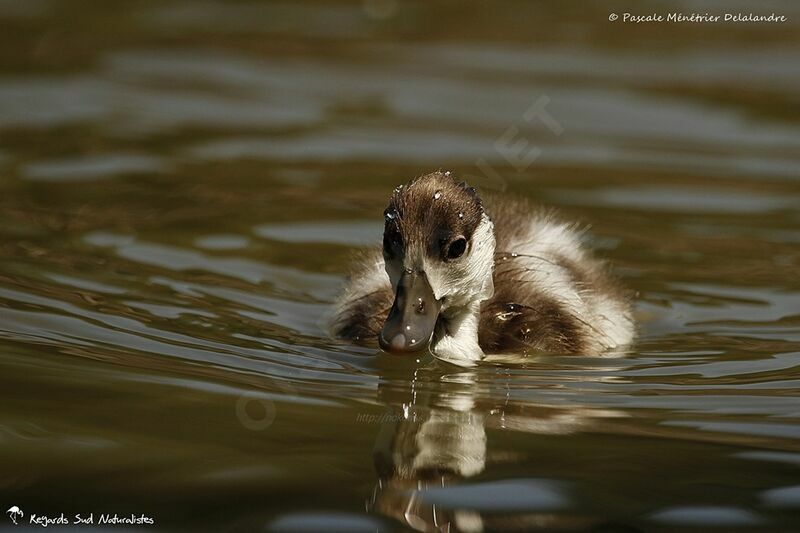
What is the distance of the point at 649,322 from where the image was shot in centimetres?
613

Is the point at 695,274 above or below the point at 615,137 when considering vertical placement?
below

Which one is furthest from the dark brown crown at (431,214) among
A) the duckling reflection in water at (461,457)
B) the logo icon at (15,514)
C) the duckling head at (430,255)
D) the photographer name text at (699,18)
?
the photographer name text at (699,18)

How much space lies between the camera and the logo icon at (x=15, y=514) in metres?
3.51

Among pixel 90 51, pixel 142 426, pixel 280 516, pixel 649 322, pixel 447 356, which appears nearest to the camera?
pixel 280 516

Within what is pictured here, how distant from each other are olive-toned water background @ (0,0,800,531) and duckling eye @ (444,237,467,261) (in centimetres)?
44

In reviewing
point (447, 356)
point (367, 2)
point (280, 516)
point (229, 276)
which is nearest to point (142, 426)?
point (280, 516)

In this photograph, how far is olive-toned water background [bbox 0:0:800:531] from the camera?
380cm

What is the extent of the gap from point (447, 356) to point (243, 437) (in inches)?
48.7

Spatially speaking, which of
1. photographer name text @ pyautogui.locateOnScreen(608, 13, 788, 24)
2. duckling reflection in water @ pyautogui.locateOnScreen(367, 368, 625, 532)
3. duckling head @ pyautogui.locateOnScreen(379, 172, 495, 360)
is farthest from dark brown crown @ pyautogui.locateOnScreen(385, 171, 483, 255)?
photographer name text @ pyautogui.locateOnScreen(608, 13, 788, 24)

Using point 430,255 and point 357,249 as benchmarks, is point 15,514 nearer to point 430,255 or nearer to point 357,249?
→ point 430,255

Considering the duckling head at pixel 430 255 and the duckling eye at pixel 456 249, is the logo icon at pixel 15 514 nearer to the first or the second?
the duckling head at pixel 430 255

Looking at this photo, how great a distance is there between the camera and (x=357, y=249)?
699 centimetres

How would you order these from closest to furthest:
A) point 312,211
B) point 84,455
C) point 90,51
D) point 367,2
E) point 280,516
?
1. point 280,516
2. point 84,455
3. point 312,211
4. point 90,51
5. point 367,2

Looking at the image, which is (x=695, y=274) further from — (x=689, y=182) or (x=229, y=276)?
(x=229, y=276)
